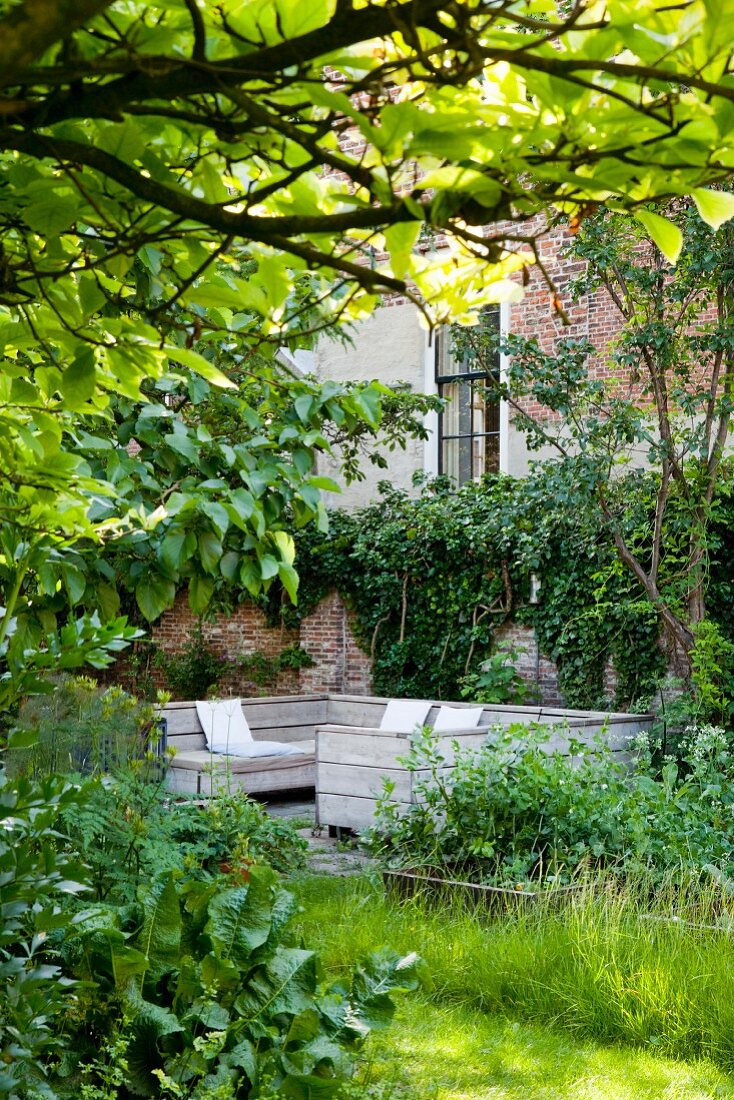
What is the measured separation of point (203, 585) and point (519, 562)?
7273 millimetres

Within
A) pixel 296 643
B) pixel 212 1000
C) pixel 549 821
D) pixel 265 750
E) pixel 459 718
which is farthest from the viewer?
pixel 296 643

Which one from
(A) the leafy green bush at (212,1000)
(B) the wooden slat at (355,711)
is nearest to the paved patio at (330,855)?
(B) the wooden slat at (355,711)

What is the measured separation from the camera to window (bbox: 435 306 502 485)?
1179 centimetres

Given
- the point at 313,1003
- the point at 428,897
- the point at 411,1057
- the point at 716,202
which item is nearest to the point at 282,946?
the point at 313,1003

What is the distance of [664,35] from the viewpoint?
1006 millimetres

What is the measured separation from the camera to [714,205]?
1.14m

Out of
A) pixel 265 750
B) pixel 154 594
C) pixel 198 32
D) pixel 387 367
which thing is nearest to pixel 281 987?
pixel 154 594

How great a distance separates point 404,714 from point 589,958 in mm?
5500

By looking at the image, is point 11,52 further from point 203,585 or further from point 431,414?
point 431,414

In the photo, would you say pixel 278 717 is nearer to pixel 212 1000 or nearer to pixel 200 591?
pixel 212 1000

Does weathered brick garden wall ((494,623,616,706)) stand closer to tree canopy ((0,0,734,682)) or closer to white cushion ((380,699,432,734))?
white cushion ((380,699,432,734))

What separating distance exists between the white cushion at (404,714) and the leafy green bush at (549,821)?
2.92m

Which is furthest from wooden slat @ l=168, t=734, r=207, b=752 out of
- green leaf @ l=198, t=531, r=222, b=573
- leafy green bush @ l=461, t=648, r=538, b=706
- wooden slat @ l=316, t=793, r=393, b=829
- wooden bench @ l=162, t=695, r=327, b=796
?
green leaf @ l=198, t=531, r=222, b=573

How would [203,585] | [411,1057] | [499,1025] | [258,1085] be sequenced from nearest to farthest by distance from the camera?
[203,585], [258,1085], [411,1057], [499,1025]
